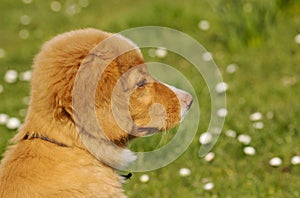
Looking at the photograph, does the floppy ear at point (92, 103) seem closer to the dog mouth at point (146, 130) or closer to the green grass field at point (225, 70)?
the dog mouth at point (146, 130)

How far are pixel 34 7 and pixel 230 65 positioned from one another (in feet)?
15.6

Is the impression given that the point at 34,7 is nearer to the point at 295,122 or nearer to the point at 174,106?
the point at 295,122

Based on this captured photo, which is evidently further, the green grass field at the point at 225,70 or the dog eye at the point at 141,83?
the green grass field at the point at 225,70

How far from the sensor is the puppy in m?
3.35

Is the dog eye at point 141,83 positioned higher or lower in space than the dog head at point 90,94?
higher

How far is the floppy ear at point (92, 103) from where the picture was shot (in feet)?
11.0

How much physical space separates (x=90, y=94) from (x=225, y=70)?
388 cm

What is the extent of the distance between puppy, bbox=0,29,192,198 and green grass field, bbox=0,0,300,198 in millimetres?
1443

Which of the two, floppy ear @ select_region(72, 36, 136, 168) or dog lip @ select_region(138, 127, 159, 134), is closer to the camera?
floppy ear @ select_region(72, 36, 136, 168)

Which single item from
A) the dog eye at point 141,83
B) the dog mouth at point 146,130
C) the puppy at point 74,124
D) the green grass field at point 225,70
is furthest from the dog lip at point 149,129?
the green grass field at point 225,70

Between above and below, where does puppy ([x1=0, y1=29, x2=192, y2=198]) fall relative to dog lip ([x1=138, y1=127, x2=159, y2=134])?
below

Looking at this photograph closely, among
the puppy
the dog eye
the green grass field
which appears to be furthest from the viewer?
the green grass field

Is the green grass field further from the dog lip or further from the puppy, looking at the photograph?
the puppy

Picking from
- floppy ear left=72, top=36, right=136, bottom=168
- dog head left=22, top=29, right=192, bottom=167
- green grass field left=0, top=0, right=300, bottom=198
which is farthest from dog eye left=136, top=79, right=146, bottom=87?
green grass field left=0, top=0, right=300, bottom=198
